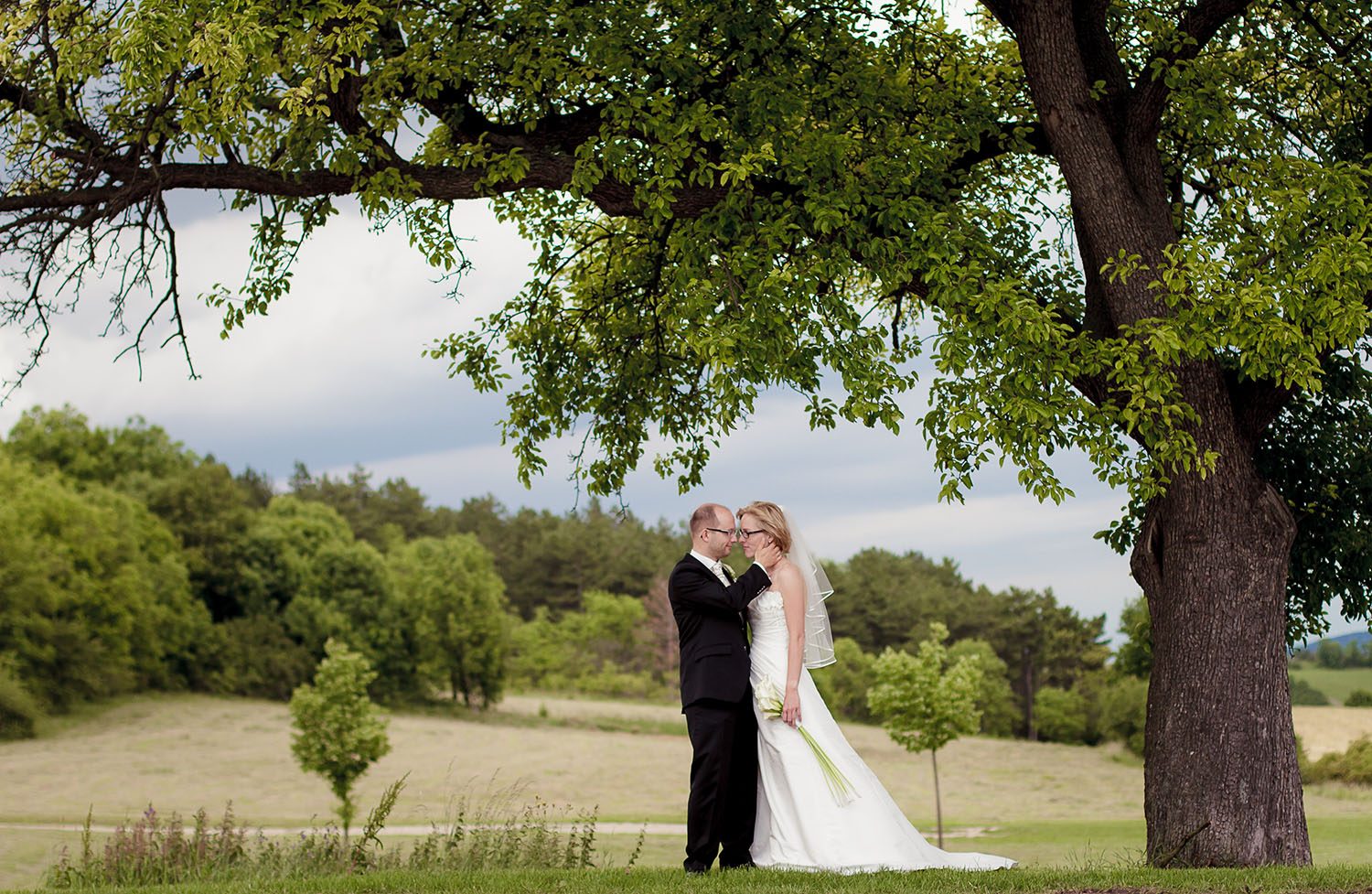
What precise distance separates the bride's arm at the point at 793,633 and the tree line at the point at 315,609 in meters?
49.4

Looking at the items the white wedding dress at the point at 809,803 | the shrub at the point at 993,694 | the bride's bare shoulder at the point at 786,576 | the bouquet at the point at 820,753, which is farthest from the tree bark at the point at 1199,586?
the shrub at the point at 993,694

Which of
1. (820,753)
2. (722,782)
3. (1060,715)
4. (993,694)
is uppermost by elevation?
(820,753)

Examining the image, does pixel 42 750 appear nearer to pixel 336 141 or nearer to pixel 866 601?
pixel 866 601

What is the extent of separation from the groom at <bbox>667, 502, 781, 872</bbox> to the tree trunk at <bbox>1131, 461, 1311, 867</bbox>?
4.16 meters

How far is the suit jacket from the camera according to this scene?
8.29 metres

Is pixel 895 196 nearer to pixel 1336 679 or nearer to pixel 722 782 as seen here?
pixel 722 782

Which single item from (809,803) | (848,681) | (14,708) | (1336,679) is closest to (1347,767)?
(848,681)

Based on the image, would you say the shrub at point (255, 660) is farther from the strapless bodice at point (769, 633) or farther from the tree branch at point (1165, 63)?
the strapless bodice at point (769, 633)

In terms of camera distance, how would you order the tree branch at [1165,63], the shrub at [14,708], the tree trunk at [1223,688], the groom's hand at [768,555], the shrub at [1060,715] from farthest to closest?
the shrub at [1060,715] < the shrub at [14,708] < the tree branch at [1165,63] < the tree trunk at [1223,688] < the groom's hand at [768,555]

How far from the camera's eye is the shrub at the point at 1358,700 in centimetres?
4982

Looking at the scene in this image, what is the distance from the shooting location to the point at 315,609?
6191cm

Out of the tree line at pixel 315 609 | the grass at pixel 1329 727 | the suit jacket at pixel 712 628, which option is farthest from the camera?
the tree line at pixel 315 609

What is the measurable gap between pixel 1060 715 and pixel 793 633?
52.2 meters

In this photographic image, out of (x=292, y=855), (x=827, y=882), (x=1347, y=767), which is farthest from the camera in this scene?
(x=1347, y=767)
